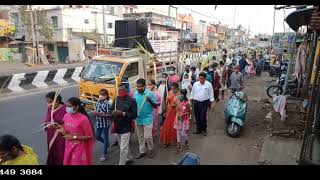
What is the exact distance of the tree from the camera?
1300 inches

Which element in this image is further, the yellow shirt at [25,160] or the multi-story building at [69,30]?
the multi-story building at [69,30]

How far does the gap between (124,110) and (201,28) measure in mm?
57988

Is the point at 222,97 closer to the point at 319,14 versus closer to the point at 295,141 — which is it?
the point at 295,141

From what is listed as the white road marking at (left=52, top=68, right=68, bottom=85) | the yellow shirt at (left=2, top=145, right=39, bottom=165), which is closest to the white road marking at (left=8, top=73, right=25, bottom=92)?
the white road marking at (left=52, top=68, right=68, bottom=85)

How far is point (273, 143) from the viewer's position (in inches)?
273

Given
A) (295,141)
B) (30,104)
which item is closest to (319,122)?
(295,141)

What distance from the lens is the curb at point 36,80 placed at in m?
13.0

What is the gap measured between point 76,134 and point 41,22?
32979mm

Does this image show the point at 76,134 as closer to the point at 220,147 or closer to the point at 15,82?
the point at 220,147

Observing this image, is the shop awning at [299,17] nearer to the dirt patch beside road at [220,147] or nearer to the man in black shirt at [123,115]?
the dirt patch beside road at [220,147]

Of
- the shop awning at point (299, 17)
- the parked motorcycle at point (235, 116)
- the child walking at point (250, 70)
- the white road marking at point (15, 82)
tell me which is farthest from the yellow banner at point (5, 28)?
the shop awning at point (299, 17)

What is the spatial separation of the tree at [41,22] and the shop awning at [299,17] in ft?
98.7

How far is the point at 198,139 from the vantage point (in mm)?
7898
